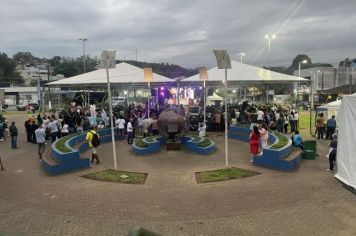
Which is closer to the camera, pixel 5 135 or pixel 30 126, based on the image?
pixel 30 126

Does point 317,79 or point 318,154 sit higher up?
point 317,79

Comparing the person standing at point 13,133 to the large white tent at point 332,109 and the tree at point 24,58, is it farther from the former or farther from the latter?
the tree at point 24,58

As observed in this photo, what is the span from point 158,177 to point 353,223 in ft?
20.7

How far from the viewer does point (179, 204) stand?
32.2 ft

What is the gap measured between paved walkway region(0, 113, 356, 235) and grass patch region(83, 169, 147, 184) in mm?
351

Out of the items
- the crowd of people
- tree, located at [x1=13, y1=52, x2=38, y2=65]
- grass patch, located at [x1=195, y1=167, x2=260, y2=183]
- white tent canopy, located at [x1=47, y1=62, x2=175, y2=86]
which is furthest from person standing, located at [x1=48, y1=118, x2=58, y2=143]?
tree, located at [x1=13, y1=52, x2=38, y2=65]

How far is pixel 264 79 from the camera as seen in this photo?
2530 centimetres

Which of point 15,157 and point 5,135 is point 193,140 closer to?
point 15,157

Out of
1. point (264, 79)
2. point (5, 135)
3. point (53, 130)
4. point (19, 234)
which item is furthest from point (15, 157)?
point (264, 79)

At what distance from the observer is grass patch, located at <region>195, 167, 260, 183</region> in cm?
1216

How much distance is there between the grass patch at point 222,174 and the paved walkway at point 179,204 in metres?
0.33

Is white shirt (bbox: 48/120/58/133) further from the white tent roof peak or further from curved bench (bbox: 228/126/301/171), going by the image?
curved bench (bbox: 228/126/301/171)

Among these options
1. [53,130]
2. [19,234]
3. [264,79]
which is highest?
[264,79]

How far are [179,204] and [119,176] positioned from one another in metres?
3.52
